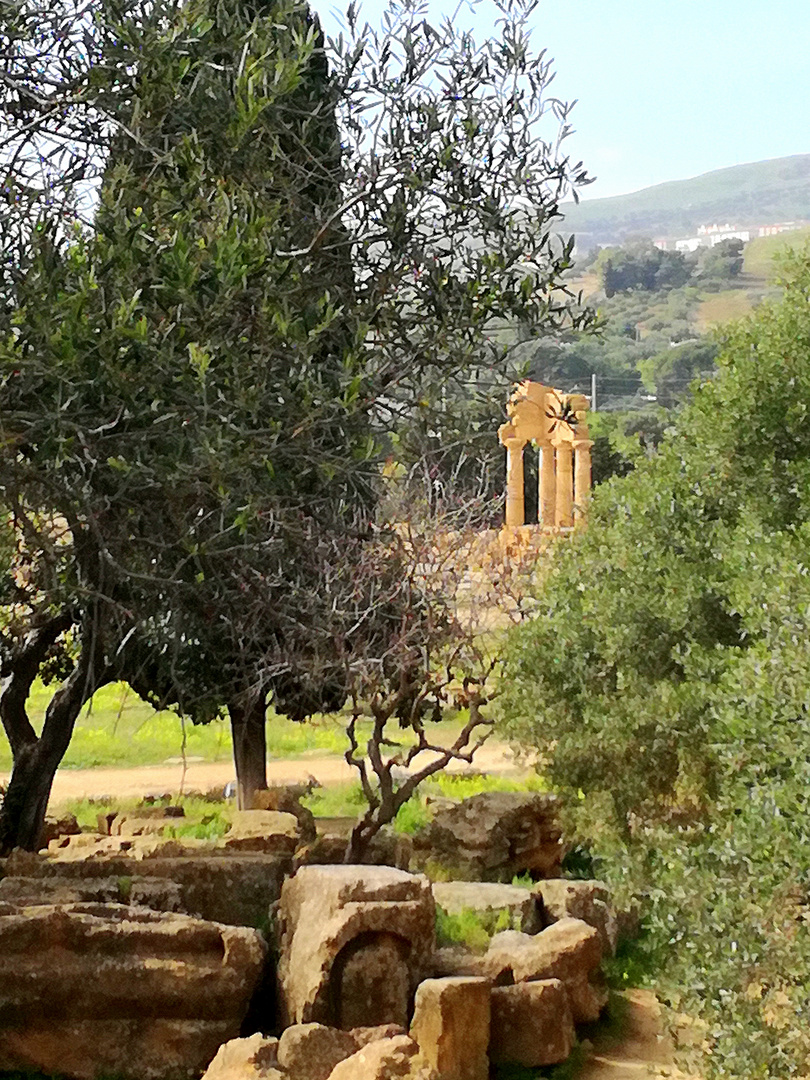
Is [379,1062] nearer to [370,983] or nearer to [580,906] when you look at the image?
[370,983]

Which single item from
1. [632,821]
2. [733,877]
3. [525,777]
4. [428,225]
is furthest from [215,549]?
[525,777]

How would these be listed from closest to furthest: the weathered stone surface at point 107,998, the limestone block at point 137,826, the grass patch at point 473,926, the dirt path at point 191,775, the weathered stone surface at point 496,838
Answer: the weathered stone surface at point 107,998
the grass patch at point 473,926
the weathered stone surface at point 496,838
the limestone block at point 137,826
the dirt path at point 191,775

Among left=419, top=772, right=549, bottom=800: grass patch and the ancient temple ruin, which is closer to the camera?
left=419, top=772, right=549, bottom=800: grass patch

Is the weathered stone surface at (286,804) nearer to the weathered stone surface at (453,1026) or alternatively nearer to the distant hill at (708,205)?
the weathered stone surface at (453,1026)

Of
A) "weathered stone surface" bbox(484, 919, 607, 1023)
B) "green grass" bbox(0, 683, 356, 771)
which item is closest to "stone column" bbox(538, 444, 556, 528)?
"green grass" bbox(0, 683, 356, 771)

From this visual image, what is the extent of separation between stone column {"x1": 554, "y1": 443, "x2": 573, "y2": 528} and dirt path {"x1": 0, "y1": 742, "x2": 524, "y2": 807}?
11789 millimetres

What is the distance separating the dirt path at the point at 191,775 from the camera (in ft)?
66.6

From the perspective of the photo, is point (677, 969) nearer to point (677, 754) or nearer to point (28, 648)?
point (677, 754)

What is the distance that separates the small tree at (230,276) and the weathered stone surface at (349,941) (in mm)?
2672

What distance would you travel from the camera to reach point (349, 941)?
327 inches

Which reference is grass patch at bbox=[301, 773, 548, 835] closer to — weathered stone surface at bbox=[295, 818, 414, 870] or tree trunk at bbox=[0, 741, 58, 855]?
weathered stone surface at bbox=[295, 818, 414, 870]

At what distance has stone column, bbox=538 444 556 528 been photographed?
117 ft

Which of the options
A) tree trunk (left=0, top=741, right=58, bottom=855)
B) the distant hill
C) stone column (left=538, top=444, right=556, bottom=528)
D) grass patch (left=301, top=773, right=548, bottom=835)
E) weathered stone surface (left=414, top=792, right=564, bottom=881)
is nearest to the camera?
tree trunk (left=0, top=741, right=58, bottom=855)

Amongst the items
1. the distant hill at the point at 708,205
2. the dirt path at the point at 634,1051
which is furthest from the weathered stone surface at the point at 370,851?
the distant hill at the point at 708,205
